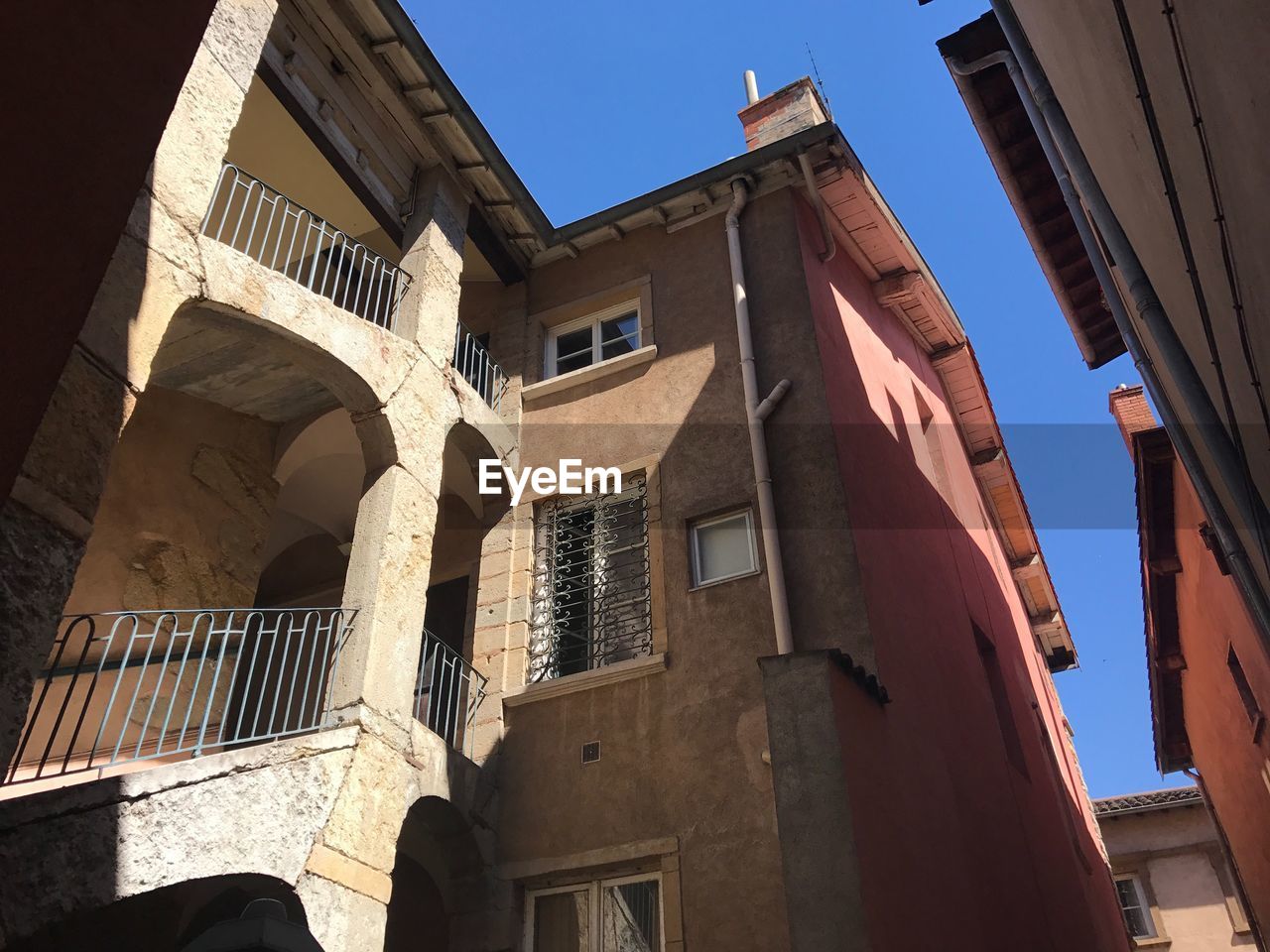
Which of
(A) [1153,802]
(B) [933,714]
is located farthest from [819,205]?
(A) [1153,802]

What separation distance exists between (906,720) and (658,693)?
202cm

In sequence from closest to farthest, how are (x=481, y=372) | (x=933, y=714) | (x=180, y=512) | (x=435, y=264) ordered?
(x=933, y=714), (x=180, y=512), (x=435, y=264), (x=481, y=372)

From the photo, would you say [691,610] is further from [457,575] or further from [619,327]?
[619,327]

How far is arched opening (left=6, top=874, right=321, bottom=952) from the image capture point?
25.0 ft

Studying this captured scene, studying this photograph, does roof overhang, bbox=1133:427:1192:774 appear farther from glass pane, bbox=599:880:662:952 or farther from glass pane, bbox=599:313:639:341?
glass pane, bbox=599:880:662:952

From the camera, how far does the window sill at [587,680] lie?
335 inches

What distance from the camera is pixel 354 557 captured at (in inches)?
313

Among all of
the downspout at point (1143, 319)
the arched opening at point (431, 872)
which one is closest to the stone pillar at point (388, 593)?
the arched opening at point (431, 872)

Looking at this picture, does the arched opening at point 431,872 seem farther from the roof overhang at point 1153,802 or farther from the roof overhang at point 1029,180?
the roof overhang at point 1153,802

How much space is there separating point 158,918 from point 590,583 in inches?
180

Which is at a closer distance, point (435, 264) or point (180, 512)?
point (180, 512)

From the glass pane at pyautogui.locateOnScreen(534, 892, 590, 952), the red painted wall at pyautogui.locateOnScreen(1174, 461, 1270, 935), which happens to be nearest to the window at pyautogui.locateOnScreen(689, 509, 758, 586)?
the glass pane at pyautogui.locateOnScreen(534, 892, 590, 952)

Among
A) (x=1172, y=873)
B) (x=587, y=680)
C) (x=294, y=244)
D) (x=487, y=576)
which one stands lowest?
(x=587, y=680)

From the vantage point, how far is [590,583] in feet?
31.4
